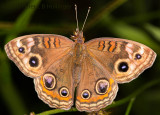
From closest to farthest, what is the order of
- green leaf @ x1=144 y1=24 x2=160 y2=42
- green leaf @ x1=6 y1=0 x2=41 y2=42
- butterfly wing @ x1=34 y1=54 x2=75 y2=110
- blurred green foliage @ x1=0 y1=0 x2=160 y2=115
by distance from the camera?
butterfly wing @ x1=34 y1=54 x2=75 y2=110, green leaf @ x1=6 y1=0 x2=41 y2=42, blurred green foliage @ x1=0 y1=0 x2=160 y2=115, green leaf @ x1=144 y1=24 x2=160 y2=42

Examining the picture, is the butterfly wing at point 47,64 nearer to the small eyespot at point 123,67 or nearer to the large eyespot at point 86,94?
the large eyespot at point 86,94

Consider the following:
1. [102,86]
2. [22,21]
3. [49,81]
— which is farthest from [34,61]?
[22,21]

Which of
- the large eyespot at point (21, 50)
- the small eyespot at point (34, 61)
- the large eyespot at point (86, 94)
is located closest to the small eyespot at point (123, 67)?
the large eyespot at point (86, 94)

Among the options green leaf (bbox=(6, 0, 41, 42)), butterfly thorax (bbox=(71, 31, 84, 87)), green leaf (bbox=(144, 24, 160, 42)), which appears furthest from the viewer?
green leaf (bbox=(144, 24, 160, 42))

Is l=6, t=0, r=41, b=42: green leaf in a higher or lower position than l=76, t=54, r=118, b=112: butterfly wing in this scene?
higher

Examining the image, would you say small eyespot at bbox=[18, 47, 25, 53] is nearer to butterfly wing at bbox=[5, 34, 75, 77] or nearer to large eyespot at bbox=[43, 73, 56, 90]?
butterfly wing at bbox=[5, 34, 75, 77]

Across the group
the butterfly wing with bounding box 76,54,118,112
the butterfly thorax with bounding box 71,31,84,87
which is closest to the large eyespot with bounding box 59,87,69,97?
the butterfly wing with bounding box 76,54,118,112

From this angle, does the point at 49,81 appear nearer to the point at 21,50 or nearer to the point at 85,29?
the point at 21,50
